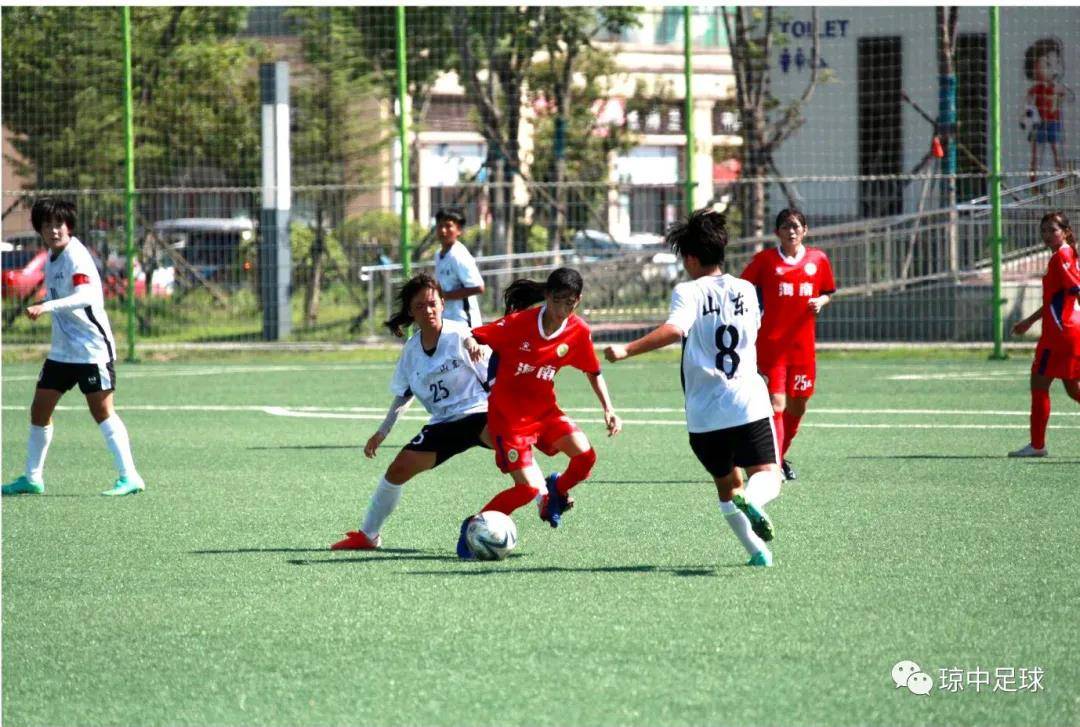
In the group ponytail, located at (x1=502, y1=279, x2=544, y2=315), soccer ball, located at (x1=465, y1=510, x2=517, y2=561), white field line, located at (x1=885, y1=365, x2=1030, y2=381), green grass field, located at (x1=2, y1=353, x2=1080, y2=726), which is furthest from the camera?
white field line, located at (x1=885, y1=365, x2=1030, y2=381)

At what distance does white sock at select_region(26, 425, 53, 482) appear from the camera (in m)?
10.4

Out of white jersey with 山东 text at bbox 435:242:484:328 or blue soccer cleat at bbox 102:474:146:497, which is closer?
blue soccer cleat at bbox 102:474:146:497

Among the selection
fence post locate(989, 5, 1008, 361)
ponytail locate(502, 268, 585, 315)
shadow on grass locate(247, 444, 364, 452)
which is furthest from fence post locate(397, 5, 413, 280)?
ponytail locate(502, 268, 585, 315)

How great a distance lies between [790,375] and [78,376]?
4.70 meters

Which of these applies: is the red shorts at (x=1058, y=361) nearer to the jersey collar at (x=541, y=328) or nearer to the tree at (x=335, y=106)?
the jersey collar at (x=541, y=328)

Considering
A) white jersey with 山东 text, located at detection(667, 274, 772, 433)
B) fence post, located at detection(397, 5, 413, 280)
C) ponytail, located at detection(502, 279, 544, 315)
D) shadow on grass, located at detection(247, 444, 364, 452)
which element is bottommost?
shadow on grass, located at detection(247, 444, 364, 452)

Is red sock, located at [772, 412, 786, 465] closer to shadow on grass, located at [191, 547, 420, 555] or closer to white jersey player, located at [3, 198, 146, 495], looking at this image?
shadow on grass, located at [191, 547, 420, 555]

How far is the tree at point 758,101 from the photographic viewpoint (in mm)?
23219

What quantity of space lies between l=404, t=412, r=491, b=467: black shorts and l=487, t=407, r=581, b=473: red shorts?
0.42 feet

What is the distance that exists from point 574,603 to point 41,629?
81.7 inches

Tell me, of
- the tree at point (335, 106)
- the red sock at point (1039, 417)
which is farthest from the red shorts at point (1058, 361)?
the tree at point (335, 106)

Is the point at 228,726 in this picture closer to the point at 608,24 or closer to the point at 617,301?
the point at 617,301

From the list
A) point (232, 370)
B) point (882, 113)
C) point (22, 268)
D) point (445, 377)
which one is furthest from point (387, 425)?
point (22, 268)

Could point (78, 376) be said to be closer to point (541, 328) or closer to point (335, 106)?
point (541, 328)
